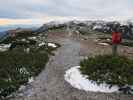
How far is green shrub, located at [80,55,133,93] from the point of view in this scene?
12.6 metres

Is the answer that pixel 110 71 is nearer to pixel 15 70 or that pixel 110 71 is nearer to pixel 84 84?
pixel 84 84

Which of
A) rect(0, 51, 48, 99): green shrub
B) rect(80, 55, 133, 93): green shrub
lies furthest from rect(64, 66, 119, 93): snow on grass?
rect(0, 51, 48, 99): green shrub

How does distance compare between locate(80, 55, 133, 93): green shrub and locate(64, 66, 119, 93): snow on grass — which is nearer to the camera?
locate(64, 66, 119, 93): snow on grass

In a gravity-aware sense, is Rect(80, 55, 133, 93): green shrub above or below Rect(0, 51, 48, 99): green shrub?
above

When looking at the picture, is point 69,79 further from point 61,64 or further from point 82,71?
point 61,64

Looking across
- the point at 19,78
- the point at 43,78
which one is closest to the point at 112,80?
the point at 43,78

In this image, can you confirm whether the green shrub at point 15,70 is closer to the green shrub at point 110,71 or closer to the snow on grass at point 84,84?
the snow on grass at point 84,84

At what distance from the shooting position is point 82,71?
1440 cm

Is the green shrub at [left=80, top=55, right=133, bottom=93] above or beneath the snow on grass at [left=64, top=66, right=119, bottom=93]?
above

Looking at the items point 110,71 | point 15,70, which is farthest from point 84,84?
point 15,70

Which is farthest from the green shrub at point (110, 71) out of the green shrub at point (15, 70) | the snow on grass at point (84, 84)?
the green shrub at point (15, 70)

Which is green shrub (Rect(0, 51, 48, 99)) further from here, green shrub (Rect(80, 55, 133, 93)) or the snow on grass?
green shrub (Rect(80, 55, 133, 93))

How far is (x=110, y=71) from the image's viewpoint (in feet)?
44.2

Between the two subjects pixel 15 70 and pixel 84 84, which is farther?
pixel 15 70
